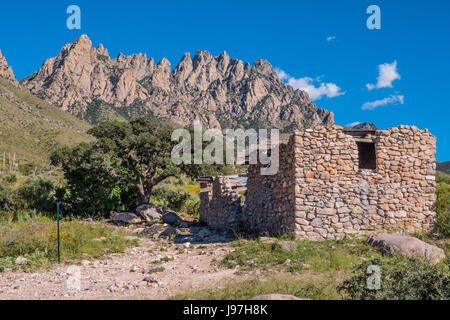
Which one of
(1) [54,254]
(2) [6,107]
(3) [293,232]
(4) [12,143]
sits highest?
(2) [6,107]

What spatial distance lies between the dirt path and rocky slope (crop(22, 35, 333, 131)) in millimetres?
87523

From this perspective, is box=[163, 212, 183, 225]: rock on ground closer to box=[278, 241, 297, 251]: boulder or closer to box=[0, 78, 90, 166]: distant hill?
box=[278, 241, 297, 251]: boulder

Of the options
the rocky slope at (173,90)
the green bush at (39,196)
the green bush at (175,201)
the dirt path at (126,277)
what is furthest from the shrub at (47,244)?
the rocky slope at (173,90)

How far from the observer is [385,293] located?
4.41 m

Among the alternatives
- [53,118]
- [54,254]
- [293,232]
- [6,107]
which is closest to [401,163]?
[293,232]

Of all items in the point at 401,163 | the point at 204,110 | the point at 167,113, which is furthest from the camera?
the point at 204,110

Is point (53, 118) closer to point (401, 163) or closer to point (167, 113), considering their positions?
point (167, 113)

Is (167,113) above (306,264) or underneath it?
above

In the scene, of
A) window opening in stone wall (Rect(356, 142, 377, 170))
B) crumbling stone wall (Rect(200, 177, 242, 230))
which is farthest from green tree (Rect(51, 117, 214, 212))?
window opening in stone wall (Rect(356, 142, 377, 170))

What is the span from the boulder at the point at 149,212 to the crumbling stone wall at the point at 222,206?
238 centimetres

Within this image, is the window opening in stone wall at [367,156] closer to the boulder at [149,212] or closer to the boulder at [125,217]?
the boulder at [149,212]

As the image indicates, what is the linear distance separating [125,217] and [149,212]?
3.88ft

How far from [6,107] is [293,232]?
2501 inches

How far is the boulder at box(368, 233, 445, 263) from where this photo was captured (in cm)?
719
